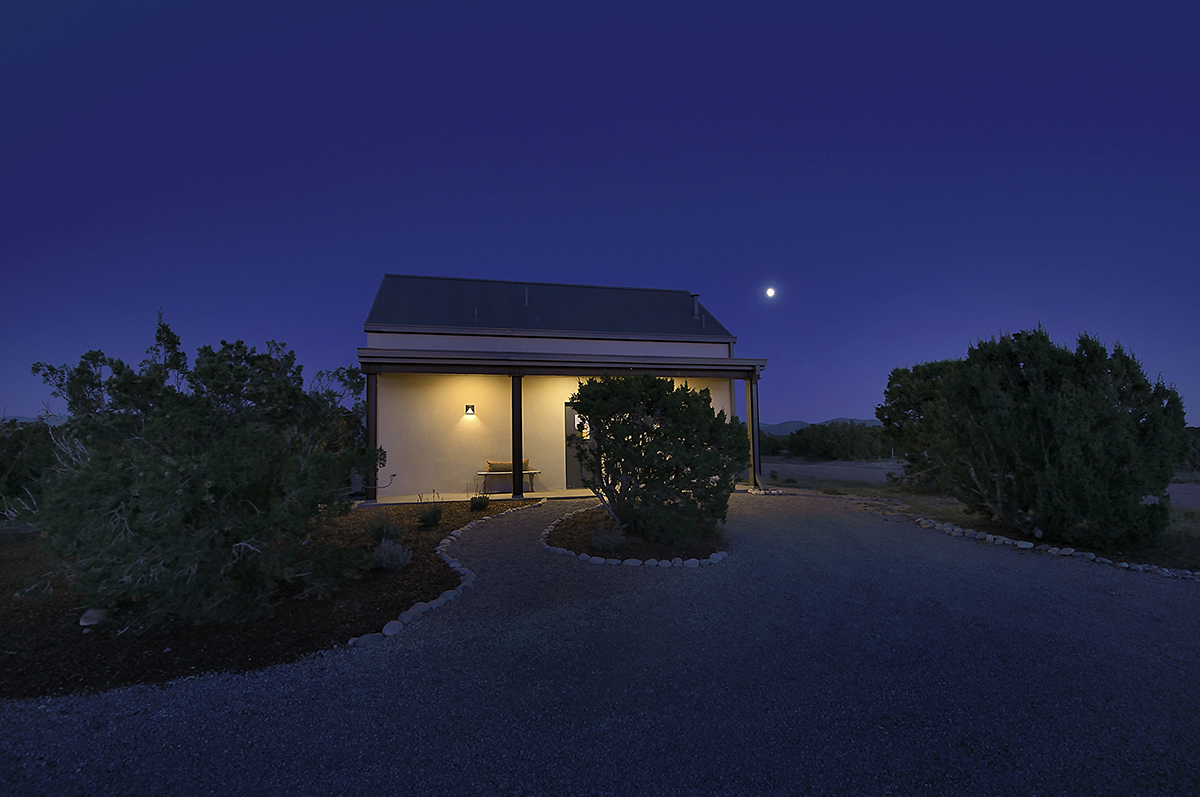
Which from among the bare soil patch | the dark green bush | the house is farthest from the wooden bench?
the dark green bush

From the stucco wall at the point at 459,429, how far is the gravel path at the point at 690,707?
7.29m

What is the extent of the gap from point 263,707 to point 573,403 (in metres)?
4.20

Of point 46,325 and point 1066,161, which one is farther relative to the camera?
point 46,325

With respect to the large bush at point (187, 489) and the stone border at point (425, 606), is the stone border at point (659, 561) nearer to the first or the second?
the stone border at point (425, 606)

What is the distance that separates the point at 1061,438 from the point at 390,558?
784 cm

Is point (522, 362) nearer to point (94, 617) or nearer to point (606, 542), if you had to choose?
point (606, 542)

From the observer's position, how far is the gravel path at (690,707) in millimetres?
1903

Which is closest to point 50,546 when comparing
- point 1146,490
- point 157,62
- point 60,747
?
point 60,747

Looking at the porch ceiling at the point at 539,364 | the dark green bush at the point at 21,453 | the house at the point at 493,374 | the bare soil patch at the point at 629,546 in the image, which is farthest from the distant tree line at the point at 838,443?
the dark green bush at the point at 21,453

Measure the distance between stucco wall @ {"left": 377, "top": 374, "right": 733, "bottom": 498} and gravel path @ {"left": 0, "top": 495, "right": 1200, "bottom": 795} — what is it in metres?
7.29

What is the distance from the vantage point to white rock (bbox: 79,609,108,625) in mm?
3527

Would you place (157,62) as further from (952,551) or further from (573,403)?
(952,551)

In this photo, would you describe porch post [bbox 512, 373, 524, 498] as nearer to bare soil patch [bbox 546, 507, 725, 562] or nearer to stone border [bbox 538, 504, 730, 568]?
bare soil patch [bbox 546, 507, 725, 562]

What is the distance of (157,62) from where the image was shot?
973 centimetres
